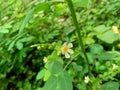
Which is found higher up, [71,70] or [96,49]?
[96,49]

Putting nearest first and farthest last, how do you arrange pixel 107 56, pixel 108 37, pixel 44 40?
pixel 107 56
pixel 108 37
pixel 44 40

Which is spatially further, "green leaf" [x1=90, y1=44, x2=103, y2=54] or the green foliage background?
the green foliage background

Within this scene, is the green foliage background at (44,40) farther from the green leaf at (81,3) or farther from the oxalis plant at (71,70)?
the green leaf at (81,3)

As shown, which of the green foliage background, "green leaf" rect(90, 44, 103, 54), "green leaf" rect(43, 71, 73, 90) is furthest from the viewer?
the green foliage background

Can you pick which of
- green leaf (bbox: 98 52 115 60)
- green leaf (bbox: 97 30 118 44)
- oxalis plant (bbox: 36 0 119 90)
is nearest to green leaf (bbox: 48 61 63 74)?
oxalis plant (bbox: 36 0 119 90)

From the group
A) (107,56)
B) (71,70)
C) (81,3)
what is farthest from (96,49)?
(81,3)

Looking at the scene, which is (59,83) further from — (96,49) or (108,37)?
(108,37)

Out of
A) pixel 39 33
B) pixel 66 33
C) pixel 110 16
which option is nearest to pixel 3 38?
pixel 39 33

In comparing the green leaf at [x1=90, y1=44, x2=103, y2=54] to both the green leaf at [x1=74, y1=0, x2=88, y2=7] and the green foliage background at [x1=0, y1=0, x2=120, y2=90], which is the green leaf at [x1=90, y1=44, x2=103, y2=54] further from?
the green leaf at [x1=74, y1=0, x2=88, y2=7]

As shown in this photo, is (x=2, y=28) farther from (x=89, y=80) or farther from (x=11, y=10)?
(x=89, y=80)
